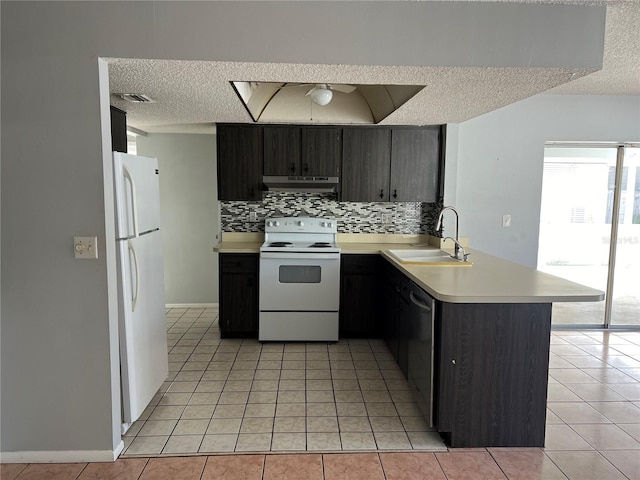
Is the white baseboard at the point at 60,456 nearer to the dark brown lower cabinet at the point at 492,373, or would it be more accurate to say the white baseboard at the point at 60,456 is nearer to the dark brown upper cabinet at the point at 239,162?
the dark brown lower cabinet at the point at 492,373

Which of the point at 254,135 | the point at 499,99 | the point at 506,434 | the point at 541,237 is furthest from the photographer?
the point at 541,237

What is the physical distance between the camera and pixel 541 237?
453 cm

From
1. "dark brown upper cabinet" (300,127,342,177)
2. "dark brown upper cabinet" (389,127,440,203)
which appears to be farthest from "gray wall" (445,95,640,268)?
"dark brown upper cabinet" (300,127,342,177)

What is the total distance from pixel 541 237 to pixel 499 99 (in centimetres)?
214

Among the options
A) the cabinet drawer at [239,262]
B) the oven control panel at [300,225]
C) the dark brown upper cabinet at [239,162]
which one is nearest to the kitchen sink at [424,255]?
the oven control panel at [300,225]

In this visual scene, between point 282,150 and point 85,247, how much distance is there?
237 cm

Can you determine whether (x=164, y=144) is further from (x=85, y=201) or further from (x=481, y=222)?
(x=481, y=222)

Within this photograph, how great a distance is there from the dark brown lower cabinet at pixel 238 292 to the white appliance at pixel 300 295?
152mm

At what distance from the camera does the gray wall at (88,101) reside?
2.14 metres

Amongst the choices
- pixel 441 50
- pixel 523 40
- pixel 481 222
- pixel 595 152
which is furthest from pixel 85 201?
pixel 595 152

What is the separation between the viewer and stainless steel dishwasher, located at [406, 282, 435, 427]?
97.7 inches

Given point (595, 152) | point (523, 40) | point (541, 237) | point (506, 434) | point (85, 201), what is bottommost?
point (506, 434)

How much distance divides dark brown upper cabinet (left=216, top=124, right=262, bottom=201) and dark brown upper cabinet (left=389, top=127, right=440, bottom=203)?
1328 mm

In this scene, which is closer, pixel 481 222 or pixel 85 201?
pixel 85 201
